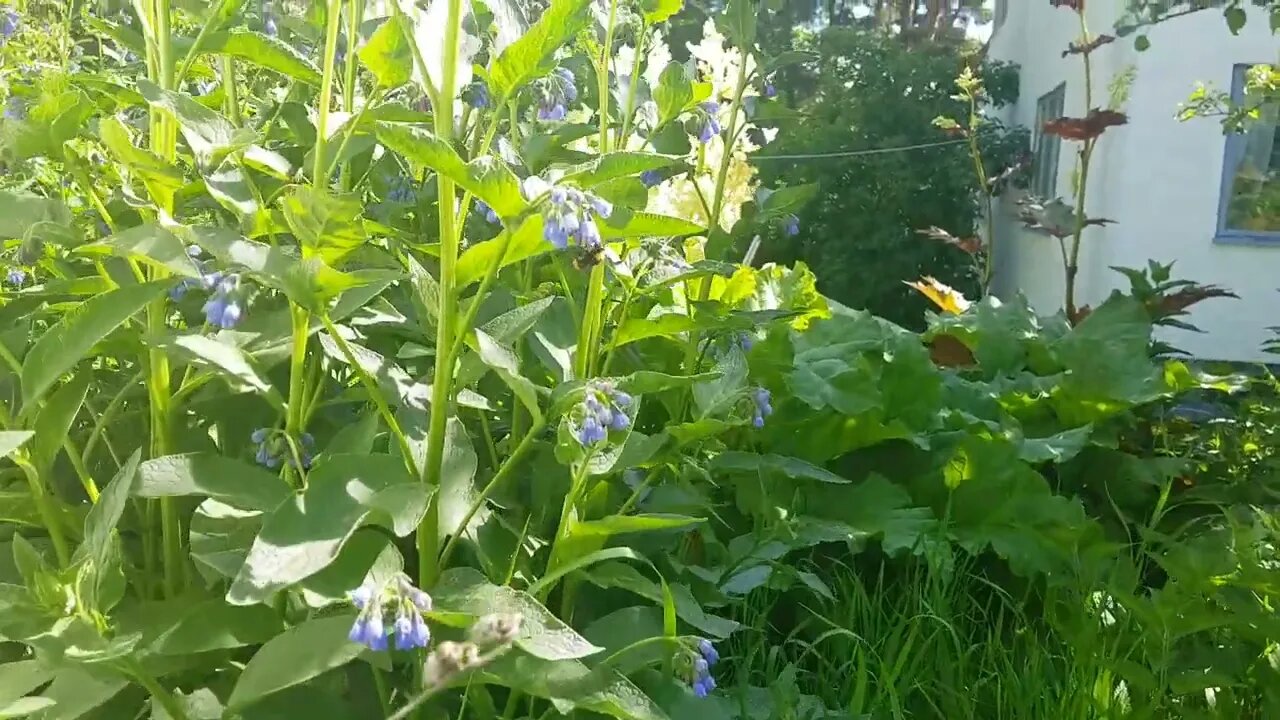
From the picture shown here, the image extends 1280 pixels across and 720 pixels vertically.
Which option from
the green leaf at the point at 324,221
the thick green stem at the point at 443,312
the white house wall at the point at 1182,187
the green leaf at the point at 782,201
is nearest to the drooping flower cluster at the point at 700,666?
the thick green stem at the point at 443,312

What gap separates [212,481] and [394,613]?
0.26 metres

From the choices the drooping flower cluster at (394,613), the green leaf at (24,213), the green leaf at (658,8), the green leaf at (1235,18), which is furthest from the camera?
the green leaf at (1235,18)

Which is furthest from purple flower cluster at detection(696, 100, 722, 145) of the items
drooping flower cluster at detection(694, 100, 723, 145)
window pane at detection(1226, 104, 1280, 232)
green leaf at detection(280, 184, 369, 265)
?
window pane at detection(1226, 104, 1280, 232)

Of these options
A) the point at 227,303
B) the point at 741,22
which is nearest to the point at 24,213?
the point at 227,303

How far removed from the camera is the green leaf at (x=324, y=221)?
2.95 ft

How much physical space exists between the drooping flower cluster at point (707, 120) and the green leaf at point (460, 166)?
66cm

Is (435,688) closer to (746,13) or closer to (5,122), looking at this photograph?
(5,122)

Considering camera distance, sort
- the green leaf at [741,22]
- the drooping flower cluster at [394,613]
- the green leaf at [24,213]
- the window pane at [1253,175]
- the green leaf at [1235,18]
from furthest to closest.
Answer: the window pane at [1253,175]
the green leaf at [1235,18]
the green leaf at [741,22]
the green leaf at [24,213]
the drooping flower cluster at [394,613]

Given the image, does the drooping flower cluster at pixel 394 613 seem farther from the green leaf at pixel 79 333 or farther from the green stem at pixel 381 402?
the green leaf at pixel 79 333

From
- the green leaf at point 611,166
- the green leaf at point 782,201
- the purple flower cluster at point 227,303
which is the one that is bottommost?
the purple flower cluster at point 227,303

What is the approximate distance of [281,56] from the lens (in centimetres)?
111

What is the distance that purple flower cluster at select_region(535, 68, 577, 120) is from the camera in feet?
4.33

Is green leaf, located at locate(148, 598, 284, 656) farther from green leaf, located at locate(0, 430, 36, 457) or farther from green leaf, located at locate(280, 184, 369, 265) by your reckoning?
green leaf, located at locate(280, 184, 369, 265)

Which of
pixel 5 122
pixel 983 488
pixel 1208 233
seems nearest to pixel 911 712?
pixel 983 488
